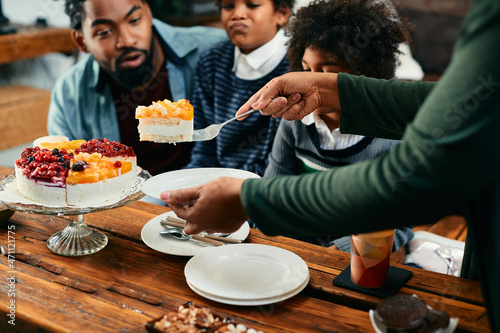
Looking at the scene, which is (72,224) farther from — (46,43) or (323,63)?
(46,43)

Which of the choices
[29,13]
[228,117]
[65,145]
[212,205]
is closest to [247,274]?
[212,205]

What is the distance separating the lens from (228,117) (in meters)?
2.27

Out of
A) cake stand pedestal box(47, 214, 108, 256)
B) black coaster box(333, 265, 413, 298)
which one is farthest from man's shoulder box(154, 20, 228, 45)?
black coaster box(333, 265, 413, 298)

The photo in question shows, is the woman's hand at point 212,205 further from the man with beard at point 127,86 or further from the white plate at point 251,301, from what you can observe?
the man with beard at point 127,86

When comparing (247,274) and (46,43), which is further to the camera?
(46,43)

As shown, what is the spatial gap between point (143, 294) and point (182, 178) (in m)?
0.40

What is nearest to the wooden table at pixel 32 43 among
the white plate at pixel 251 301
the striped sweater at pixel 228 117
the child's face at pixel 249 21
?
the striped sweater at pixel 228 117

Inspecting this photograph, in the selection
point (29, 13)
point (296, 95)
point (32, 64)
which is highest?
point (296, 95)

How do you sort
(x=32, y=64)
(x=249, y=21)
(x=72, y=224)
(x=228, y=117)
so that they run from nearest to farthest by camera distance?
1. (x=72, y=224)
2. (x=249, y=21)
3. (x=228, y=117)
4. (x=32, y=64)

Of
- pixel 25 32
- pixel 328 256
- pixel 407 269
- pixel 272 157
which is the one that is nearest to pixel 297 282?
pixel 328 256

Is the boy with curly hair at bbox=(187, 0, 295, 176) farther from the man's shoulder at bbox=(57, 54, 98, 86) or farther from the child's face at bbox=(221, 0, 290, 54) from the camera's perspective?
the man's shoulder at bbox=(57, 54, 98, 86)

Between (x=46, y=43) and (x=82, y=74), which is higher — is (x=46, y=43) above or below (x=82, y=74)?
below

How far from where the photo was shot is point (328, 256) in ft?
4.22

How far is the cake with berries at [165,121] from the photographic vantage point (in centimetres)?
141
